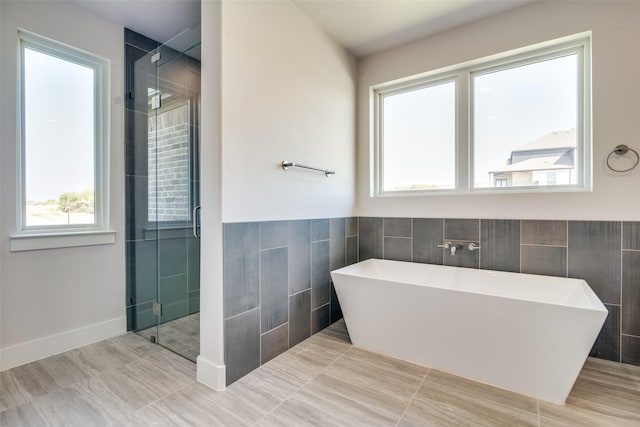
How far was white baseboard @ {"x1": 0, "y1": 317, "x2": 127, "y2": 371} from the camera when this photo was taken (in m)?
1.97

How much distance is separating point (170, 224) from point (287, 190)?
3.65 ft

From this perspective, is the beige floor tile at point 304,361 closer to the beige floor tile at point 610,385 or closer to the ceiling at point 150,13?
the beige floor tile at point 610,385

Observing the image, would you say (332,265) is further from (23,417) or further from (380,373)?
(23,417)

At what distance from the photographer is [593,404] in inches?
63.6

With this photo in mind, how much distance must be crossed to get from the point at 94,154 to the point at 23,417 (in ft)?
5.98

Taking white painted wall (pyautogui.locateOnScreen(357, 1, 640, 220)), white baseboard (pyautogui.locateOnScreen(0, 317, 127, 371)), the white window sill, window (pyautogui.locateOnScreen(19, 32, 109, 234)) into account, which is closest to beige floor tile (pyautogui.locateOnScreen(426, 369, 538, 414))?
white painted wall (pyautogui.locateOnScreen(357, 1, 640, 220))

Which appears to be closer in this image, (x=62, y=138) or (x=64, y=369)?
(x=64, y=369)

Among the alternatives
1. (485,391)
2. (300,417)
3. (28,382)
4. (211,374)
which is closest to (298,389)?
Answer: (300,417)

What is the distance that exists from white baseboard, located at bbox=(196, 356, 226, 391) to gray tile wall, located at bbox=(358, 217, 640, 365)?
191 cm

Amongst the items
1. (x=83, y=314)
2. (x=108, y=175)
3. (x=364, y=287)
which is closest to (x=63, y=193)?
(x=108, y=175)

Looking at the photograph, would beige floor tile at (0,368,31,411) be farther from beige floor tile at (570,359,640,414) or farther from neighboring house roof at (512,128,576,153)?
neighboring house roof at (512,128,576,153)

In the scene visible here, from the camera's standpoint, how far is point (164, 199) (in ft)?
8.30

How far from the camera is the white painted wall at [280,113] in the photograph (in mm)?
1830

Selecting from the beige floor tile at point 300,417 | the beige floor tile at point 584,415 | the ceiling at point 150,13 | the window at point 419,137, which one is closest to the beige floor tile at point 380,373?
the beige floor tile at point 300,417
